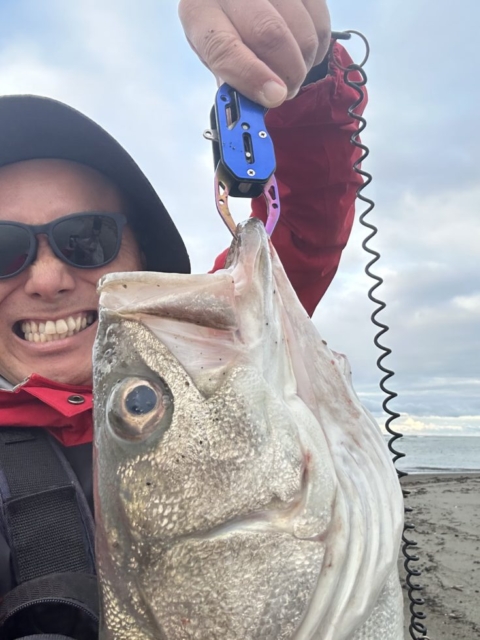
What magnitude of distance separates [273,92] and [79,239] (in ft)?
4.59

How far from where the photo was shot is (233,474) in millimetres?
1357

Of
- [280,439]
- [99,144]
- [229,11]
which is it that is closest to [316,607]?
[280,439]

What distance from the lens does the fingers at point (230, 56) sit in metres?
1.68

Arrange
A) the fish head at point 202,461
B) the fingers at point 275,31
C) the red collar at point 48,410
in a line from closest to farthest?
the fish head at point 202,461
the fingers at point 275,31
the red collar at point 48,410

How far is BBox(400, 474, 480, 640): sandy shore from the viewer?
5172 mm

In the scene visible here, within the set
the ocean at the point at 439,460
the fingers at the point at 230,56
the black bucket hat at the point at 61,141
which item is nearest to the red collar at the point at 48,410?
the black bucket hat at the point at 61,141

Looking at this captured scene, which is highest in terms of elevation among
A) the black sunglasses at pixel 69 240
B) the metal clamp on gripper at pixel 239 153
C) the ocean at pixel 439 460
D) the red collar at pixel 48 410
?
the metal clamp on gripper at pixel 239 153

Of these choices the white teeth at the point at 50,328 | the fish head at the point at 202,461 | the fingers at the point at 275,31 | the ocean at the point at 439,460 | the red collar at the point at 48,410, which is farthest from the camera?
the ocean at the point at 439,460

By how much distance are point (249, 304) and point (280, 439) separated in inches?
14.4

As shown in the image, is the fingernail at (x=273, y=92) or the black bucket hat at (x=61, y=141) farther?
the black bucket hat at (x=61, y=141)

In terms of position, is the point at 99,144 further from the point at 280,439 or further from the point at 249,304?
the point at 280,439

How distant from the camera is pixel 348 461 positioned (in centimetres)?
147

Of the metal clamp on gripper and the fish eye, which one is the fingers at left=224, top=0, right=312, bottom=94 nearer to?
the metal clamp on gripper

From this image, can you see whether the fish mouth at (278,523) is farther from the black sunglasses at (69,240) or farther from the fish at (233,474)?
the black sunglasses at (69,240)
